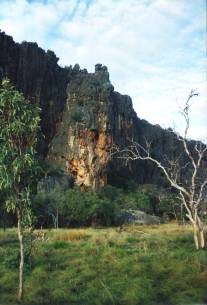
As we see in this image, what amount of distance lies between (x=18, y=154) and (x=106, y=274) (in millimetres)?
7122

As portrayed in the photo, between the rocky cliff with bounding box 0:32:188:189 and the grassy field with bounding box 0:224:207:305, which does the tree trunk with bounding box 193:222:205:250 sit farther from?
the rocky cliff with bounding box 0:32:188:189

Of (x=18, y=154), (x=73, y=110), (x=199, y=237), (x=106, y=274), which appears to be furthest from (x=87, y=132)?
(x=18, y=154)

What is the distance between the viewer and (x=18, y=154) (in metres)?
21.3

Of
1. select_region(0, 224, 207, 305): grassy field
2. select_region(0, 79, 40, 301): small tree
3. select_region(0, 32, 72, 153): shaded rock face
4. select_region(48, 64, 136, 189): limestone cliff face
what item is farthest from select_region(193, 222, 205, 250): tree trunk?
select_region(0, 32, 72, 153): shaded rock face

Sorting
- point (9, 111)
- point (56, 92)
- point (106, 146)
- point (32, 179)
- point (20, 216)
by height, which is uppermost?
point (56, 92)

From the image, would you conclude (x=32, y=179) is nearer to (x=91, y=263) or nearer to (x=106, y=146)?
(x=91, y=263)

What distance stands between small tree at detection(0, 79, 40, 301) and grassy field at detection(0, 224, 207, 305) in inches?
71.1

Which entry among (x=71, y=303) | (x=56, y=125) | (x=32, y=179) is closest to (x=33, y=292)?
(x=71, y=303)

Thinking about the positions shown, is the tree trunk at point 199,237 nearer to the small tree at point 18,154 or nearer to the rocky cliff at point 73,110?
the small tree at point 18,154

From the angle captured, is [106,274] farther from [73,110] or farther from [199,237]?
[73,110]

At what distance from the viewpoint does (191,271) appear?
25219 millimetres

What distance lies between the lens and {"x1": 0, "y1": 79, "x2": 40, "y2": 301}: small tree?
20781 mm

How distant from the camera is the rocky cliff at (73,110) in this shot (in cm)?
10281

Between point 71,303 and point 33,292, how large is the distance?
1.78 metres
